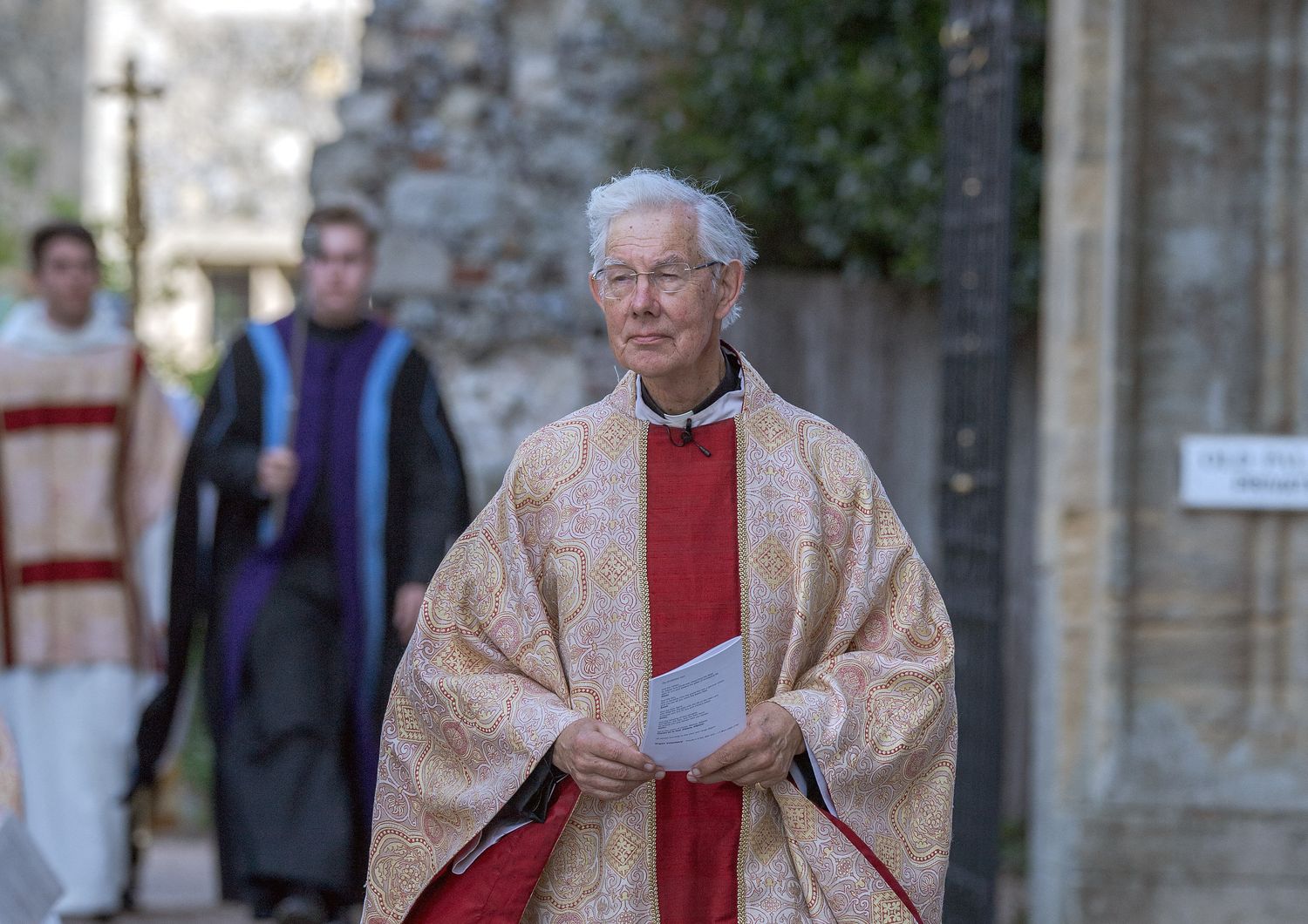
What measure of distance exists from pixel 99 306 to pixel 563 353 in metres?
1.84

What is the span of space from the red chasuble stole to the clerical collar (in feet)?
0.50

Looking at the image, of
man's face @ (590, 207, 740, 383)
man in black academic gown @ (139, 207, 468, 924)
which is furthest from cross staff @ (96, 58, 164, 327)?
man's face @ (590, 207, 740, 383)

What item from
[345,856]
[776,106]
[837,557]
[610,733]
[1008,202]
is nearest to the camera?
[610,733]

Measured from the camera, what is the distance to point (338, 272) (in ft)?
17.7

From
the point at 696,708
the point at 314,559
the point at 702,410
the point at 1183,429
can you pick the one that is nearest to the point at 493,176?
the point at 314,559

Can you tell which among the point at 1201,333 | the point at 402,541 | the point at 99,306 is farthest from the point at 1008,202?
the point at 99,306

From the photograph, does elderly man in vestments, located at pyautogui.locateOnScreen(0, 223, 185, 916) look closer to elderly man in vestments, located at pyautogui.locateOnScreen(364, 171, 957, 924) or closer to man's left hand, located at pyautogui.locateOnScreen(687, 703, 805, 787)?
elderly man in vestments, located at pyautogui.locateOnScreen(364, 171, 957, 924)

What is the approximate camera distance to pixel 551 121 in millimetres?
7852

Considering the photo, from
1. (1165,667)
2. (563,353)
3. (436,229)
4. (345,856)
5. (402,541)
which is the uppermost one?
(436,229)

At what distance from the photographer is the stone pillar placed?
5375 mm

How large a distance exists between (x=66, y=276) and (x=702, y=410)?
3846 millimetres

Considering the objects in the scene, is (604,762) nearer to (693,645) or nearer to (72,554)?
(693,645)

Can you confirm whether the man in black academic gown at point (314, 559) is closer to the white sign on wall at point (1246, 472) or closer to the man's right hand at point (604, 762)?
the white sign on wall at point (1246, 472)

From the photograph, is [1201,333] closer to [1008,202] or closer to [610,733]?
[1008,202]
